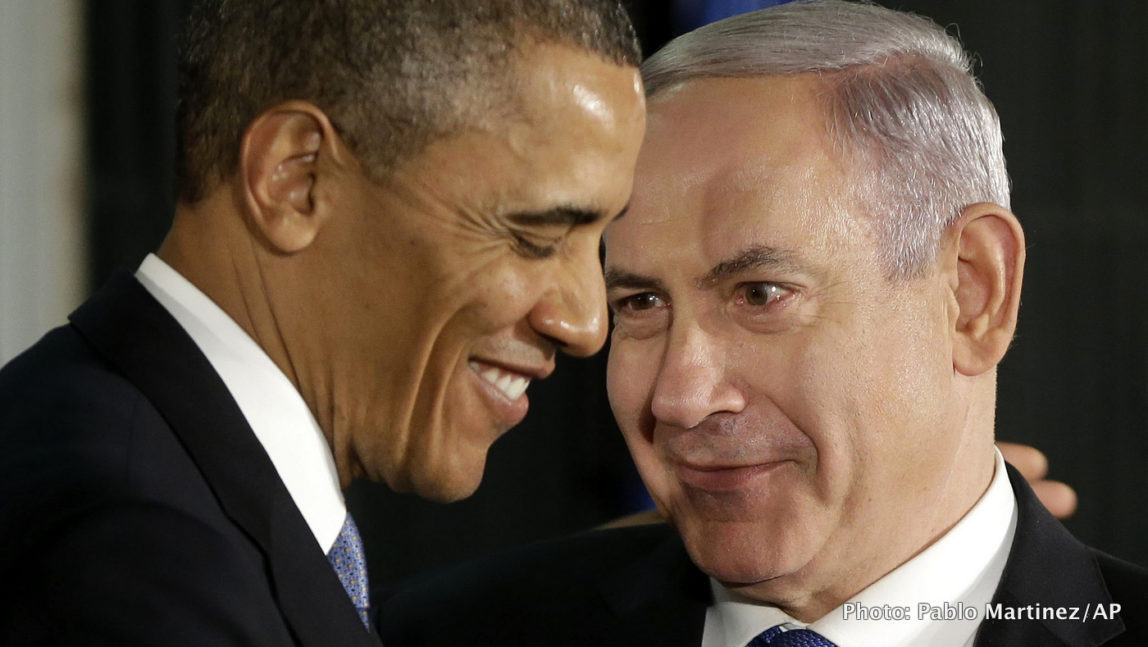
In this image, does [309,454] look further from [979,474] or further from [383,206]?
[979,474]

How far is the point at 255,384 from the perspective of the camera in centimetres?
136

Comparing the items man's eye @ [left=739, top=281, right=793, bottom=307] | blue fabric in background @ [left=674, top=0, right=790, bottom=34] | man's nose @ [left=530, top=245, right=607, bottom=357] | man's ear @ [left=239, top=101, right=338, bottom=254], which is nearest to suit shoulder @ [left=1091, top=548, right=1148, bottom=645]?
man's eye @ [left=739, top=281, right=793, bottom=307]

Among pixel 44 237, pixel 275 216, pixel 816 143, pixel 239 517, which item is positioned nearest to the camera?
pixel 239 517

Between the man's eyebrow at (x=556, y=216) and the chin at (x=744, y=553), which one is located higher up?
the man's eyebrow at (x=556, y=216)

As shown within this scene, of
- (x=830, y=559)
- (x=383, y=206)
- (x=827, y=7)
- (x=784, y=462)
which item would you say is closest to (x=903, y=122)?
(x=827, y=7)

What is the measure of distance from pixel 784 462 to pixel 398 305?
69 cm

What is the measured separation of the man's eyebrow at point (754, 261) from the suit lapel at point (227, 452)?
0.73 m

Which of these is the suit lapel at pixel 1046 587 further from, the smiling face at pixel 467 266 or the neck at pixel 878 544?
the smiling face at pixel 467 266

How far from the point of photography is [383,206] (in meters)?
1.35

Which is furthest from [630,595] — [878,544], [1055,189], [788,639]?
[1055,189]

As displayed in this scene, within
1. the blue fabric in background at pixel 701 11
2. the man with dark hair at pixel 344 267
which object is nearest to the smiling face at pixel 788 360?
the man with dark hair at pixel 344 267

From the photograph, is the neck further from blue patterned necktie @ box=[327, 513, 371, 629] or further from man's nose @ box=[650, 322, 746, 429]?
blue patterned necktie @ box=[327, 513, 371, 629]

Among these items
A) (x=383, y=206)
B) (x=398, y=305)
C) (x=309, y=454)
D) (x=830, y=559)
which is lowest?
(x=830, y=559)

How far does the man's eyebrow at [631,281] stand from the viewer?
6.07ft
